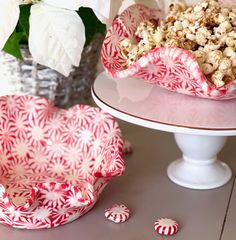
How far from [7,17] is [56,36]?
0.21 feet

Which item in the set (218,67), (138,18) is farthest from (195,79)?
(138,18)

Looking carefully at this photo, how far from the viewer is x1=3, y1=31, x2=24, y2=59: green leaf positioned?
2.43ft

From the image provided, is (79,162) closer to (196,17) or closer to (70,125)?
(70,125)

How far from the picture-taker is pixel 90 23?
783 mm

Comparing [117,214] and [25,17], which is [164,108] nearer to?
[117,214]

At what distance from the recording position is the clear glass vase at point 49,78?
30.7 inches

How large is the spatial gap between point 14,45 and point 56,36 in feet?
0.28

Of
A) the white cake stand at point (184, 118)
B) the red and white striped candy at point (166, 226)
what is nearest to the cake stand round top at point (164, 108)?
the white cake stand at point (184, 118)

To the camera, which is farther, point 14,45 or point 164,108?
point 14,45

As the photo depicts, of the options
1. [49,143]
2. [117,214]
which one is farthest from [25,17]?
[117,214]

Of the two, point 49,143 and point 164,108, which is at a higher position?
point 164,108

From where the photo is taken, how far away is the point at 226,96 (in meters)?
0.62

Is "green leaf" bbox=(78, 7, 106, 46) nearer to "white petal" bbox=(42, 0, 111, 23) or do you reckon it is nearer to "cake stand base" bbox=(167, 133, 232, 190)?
"white petal" bbox=(42, 0, 111, 23)

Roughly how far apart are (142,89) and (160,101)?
45 mm
